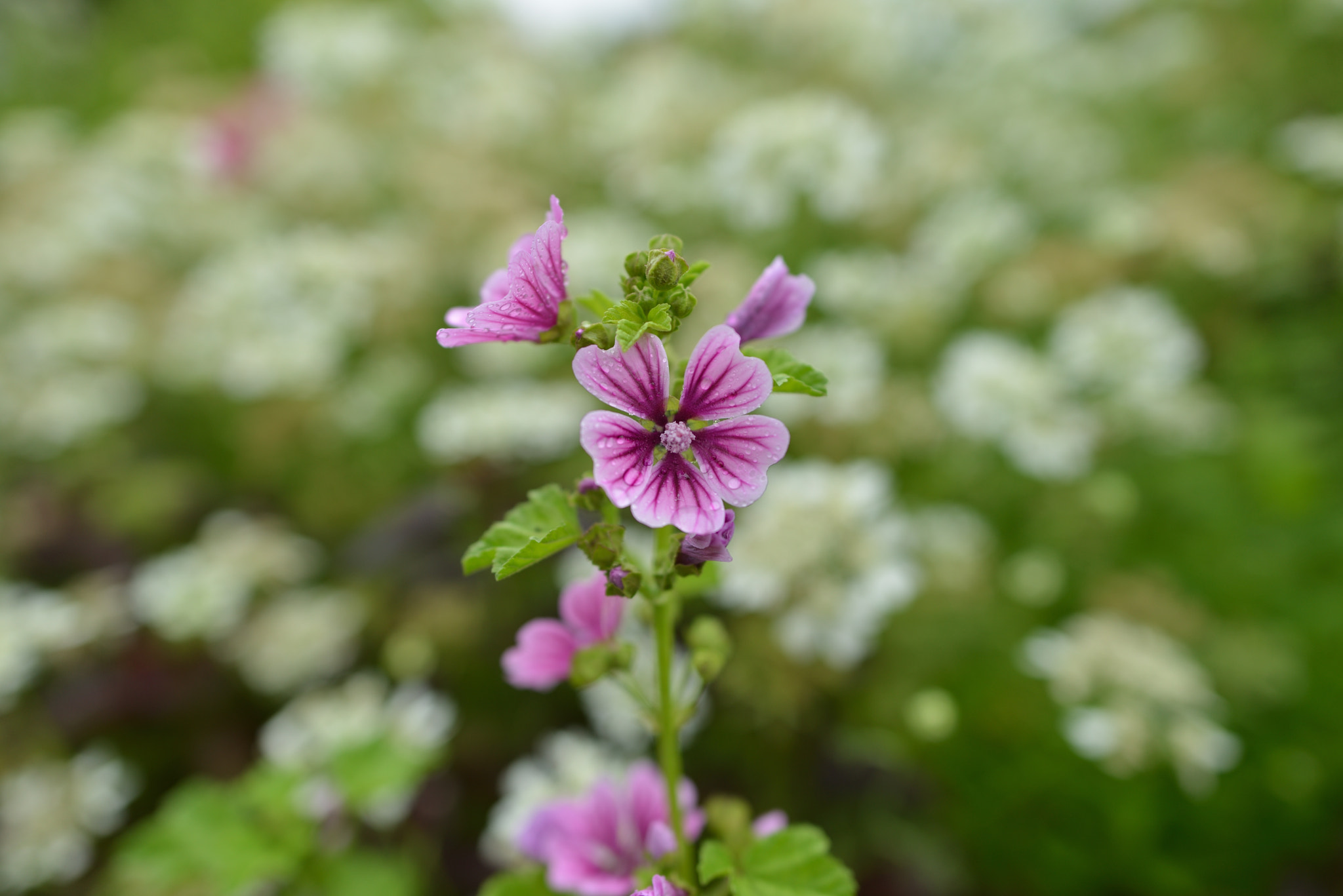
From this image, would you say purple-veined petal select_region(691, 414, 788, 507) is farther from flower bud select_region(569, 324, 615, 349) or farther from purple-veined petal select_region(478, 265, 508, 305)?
purple-veined petal select_region(478, 265, 508, 305)

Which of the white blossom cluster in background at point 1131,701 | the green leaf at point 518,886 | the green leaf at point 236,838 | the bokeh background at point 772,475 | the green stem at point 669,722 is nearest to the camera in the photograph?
the green stem at point 669,722

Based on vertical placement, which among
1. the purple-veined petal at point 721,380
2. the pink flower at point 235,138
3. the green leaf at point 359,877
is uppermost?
the pink flower at point 235,138

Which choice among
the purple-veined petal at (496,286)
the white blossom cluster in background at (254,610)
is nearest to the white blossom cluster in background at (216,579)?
the white blossom cluster in background at (254,610)

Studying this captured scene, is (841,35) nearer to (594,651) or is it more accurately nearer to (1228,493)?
(1228,493)

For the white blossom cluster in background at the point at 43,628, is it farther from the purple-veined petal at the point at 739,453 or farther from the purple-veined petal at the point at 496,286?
the purple-veined petal at the point at 739,453

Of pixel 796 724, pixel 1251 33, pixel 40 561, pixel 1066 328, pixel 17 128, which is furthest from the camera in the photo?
pixel 17 128

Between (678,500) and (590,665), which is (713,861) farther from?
(678,500)

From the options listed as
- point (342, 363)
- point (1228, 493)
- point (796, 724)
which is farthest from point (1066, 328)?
point (342, 363)

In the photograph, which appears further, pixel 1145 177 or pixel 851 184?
pixel 1145 177
